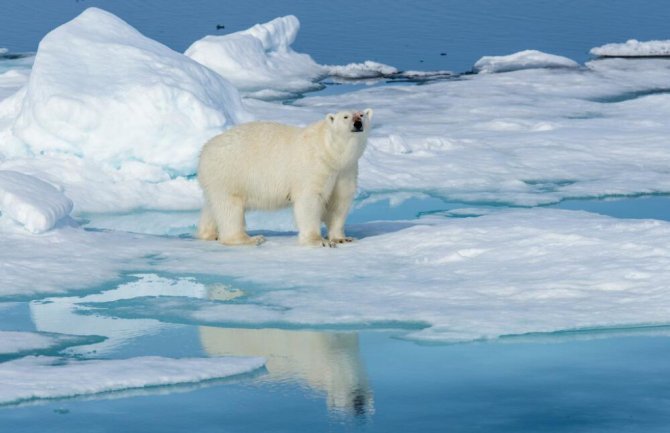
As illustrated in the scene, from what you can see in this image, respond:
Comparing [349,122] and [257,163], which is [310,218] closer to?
[257,163]

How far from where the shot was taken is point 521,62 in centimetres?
1744

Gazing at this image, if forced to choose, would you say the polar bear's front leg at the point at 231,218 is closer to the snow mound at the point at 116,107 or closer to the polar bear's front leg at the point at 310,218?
the polar bear's front leg at the point at 310,218

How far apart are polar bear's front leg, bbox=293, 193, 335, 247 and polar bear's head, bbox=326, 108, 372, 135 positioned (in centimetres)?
42

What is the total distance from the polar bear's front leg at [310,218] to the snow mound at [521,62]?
9.89 meters

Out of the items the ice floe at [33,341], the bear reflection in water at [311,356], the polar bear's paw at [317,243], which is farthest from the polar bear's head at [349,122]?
the ice floe at [33,341]

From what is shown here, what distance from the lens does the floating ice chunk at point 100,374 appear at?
5.02m

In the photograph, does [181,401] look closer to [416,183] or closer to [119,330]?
[119,330]

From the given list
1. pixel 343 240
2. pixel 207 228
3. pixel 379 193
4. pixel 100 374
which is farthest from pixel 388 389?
pixel 379 193

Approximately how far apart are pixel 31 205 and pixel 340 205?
1880 millimetres

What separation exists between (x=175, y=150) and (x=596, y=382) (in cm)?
502

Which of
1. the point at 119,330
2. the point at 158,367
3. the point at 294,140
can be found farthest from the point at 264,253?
the point at 158,367

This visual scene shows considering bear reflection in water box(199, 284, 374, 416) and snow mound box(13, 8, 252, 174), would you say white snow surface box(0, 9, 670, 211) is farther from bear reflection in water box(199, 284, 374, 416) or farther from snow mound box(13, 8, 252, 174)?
bear reflection in water box(199, 284, 374, 416)

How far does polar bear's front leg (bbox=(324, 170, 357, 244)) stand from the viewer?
749cm

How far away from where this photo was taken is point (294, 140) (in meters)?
7.51
